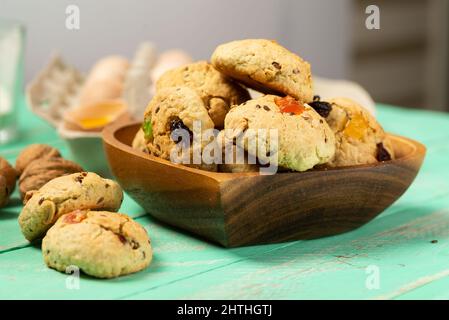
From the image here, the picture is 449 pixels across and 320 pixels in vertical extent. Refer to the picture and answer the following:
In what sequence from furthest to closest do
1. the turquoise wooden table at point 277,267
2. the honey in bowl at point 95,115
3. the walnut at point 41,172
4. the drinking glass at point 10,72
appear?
the drinking glass at point 10,72, the honey in bowl at point 95,115, the walnut at point 41,172, the turquoise wooden table at point 277,267

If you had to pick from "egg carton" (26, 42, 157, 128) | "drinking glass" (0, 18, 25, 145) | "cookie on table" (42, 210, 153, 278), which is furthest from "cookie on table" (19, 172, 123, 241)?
"drinking glass" (0, 18, 25, 145)

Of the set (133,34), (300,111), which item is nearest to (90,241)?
(300,111)

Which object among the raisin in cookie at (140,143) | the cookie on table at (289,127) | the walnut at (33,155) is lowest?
the walnut at (33,155)

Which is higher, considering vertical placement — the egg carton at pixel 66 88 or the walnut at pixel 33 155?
the egg carton at pixel 66 88

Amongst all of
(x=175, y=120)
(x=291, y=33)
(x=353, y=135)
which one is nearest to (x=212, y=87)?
(x=175, y=120)

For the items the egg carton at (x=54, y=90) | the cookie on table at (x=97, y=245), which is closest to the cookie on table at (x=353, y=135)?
the cookie on table at (x=97, y=245)

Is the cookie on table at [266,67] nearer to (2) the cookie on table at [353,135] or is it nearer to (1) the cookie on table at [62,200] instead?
(2) the cookie on table at [353,135]

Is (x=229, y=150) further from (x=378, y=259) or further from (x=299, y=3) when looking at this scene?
(x=299, y=3)

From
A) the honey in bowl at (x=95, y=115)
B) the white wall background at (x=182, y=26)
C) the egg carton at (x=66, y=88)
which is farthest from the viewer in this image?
the white wall background at (x=182, y=26)
